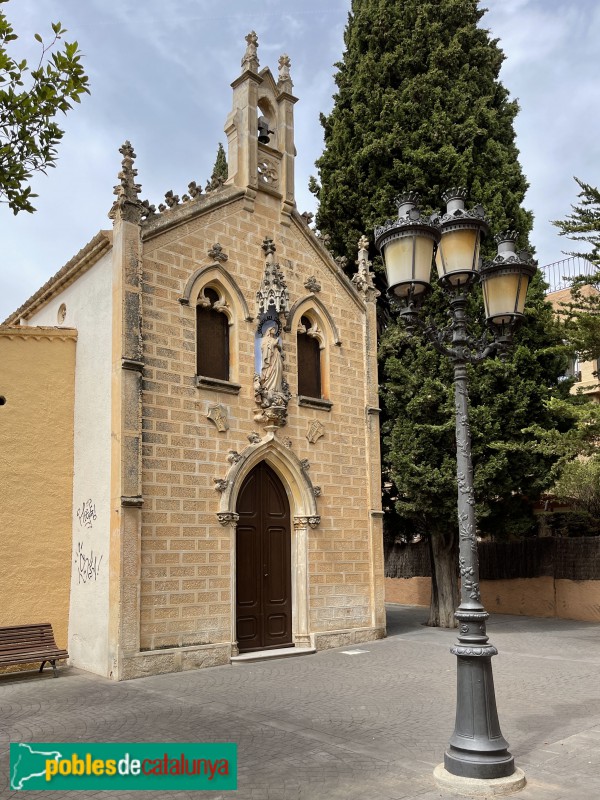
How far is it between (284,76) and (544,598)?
13.8 metres

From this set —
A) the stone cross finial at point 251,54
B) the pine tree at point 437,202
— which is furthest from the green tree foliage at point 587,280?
the stone cross finial at point 251,54

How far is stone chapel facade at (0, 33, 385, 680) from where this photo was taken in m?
11.4

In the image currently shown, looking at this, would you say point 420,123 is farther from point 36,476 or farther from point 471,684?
point 471,684

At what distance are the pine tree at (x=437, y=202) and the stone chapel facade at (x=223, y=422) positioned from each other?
1002mm

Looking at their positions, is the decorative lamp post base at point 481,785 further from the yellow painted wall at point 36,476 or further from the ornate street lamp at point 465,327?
the yellow painted wall at point 36,476

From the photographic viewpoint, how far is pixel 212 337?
43.0ft

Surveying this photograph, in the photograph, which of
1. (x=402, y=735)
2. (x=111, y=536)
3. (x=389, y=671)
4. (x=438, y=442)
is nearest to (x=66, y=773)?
(x=402, y=735)

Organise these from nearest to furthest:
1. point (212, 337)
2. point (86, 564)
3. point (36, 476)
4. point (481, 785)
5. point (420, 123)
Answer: point (481, 785)
point (86, 564)
point (36, 476)
point (212, 337)
point (420, 123)

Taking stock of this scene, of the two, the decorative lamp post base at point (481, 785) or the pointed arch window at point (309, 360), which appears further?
the pointed arch window at point (309, 360)

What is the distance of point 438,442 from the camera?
1539 cm

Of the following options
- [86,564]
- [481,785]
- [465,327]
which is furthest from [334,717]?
[86,564]

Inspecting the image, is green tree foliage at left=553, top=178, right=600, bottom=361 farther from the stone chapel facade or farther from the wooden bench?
the wooden bench

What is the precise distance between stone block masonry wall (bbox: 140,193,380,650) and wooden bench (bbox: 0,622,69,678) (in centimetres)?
139

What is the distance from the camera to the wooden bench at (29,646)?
10.6 metres
